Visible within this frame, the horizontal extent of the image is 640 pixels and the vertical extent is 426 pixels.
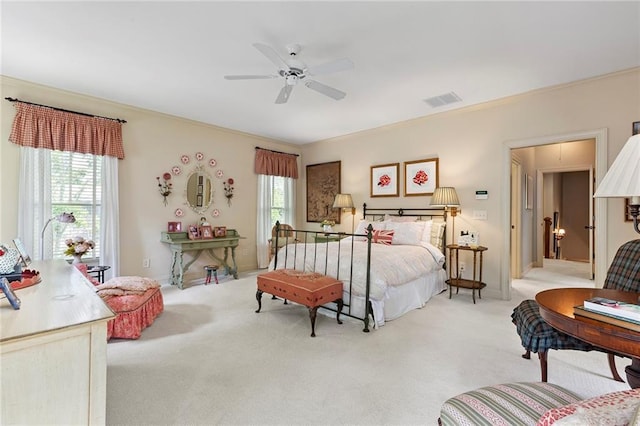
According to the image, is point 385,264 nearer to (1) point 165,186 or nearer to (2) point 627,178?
(2) point 627,178

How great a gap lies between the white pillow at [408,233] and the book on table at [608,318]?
9.66ft

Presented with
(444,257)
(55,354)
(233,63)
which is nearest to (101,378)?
(55,354)

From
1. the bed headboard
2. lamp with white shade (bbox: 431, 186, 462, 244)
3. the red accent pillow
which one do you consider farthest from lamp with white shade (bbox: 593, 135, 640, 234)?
the bed headboard

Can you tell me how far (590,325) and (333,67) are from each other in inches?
95.9

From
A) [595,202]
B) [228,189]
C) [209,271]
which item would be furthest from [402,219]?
[209,271]

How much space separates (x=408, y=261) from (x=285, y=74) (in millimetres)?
2522

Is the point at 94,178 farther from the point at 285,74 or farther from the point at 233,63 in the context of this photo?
the point at 285,74

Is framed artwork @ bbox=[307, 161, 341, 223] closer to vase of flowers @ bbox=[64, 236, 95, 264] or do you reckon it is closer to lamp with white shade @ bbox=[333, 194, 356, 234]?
lamp with white shade @ bbox=[333, 194, 356, 234]

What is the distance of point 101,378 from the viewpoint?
1188mm

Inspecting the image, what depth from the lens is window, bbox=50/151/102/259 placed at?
3.71 m

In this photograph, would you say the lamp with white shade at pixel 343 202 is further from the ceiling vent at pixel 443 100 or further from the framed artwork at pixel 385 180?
the ceiling vent at pixel 443 100

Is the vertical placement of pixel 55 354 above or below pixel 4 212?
below

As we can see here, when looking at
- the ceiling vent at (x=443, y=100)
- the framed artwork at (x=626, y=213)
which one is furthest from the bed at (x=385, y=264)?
the framed artwork at (x=626, y=213)

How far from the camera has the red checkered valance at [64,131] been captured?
11.3 feet
